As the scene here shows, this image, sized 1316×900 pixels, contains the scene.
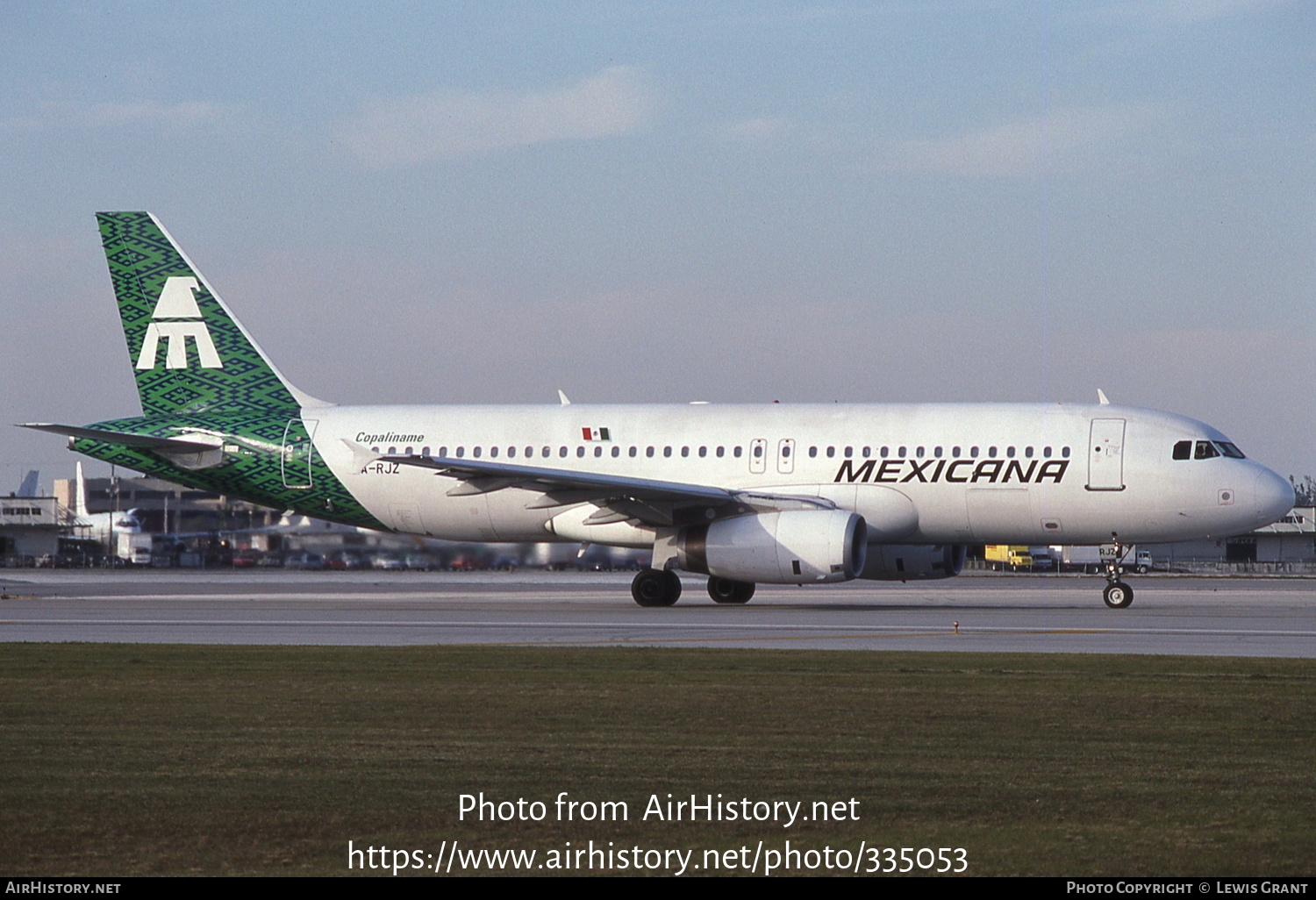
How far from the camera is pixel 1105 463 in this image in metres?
30.2

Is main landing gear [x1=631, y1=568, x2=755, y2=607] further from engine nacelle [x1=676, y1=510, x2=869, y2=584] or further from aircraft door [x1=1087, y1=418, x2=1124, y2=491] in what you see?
aircraft door [x1=1087, y1=418, x2=1124, y2=491]

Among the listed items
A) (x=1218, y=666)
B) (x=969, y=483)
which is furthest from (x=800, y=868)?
(x=969, y=483)

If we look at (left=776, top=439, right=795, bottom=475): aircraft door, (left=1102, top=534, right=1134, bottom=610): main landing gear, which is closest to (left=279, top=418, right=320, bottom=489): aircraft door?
(left=776, top=439, right=795, bottom=475): aircraft door

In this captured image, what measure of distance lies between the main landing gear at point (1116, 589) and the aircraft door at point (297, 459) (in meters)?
16.9

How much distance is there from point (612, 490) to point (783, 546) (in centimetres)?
353

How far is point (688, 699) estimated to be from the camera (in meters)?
14.5

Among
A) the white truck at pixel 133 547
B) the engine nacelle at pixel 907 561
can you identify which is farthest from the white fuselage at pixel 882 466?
the white truck at pixel 133 547

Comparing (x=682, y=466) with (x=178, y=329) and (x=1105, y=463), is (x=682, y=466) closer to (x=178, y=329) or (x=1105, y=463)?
(x=1105, y=463)

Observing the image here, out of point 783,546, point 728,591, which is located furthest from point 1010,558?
point 783,546

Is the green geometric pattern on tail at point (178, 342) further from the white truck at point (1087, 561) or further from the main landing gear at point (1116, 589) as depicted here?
the white truck at point (1087, 561)

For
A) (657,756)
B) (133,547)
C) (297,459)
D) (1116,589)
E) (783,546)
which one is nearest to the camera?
(657,756)

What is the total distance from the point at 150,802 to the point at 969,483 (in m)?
23.0

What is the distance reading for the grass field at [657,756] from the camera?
328 inches
